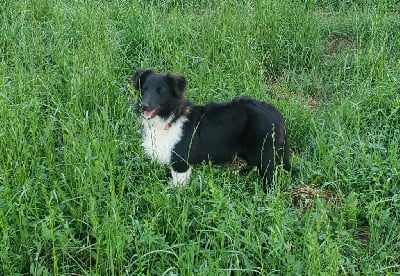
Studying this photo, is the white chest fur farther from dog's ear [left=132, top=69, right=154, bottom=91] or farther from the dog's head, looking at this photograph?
dog's ear [left=132, top=69, right=154, bottom=91]

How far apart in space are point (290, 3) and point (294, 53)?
2.63 ft

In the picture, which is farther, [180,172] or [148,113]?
[180,172]

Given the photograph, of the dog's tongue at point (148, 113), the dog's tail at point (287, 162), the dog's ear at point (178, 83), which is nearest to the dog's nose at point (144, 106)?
the dog's tongue at point (148, 113)

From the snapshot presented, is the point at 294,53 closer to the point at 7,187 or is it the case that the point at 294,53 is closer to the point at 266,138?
the point at 266,138

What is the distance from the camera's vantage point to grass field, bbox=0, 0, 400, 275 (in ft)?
9.17

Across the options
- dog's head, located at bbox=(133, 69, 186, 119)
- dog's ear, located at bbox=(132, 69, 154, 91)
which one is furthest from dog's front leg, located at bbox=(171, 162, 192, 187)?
dog's ear, located at bbox=(132, 69, 154, 91)

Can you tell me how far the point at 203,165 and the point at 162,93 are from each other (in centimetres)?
66

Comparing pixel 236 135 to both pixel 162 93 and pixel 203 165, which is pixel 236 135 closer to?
pixel 203 165

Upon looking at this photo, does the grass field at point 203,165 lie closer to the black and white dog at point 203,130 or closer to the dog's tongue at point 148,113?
the black and white dog at point 203,130

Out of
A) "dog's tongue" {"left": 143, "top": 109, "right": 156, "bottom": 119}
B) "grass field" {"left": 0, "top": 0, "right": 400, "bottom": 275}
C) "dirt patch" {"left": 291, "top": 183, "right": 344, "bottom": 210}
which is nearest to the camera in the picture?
"grass field" {"left": 0, "top": 0, "right": 400, "bottom": 275}

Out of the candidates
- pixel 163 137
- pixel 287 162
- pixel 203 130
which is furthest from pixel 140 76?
pixel 287 162

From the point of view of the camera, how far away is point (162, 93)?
3.76 meters

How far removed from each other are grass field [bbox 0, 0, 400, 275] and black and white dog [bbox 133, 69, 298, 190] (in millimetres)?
136

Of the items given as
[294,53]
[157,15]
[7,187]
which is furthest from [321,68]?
[7,187]
